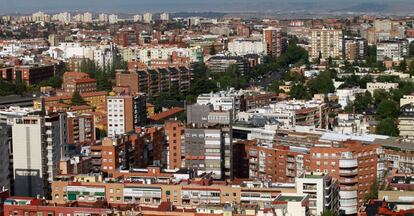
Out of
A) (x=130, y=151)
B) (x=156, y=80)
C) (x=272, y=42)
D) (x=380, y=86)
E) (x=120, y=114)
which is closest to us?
(x=130, y=151)

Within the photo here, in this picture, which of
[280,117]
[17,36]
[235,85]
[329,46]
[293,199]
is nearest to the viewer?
[293,199]

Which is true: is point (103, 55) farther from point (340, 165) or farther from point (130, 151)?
point (340, 165)

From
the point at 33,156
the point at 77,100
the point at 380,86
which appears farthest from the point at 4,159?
the point at 380,86

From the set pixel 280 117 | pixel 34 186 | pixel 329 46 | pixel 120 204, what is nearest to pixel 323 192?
pixel 120 204

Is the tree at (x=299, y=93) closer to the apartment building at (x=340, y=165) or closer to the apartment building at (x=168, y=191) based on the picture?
the apartment building at (x=340, y=165)

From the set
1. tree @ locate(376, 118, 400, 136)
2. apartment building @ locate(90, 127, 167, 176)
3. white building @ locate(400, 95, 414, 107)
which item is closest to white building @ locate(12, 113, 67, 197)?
apartment building @ locate(90, 127, 167, 176)

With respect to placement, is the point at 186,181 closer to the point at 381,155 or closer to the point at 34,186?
the point at 34,186

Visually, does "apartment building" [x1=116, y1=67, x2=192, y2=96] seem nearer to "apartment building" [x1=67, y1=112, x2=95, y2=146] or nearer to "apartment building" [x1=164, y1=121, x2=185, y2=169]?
"apartment building" [x1=67, y1=112, x2=95, y2=146]
